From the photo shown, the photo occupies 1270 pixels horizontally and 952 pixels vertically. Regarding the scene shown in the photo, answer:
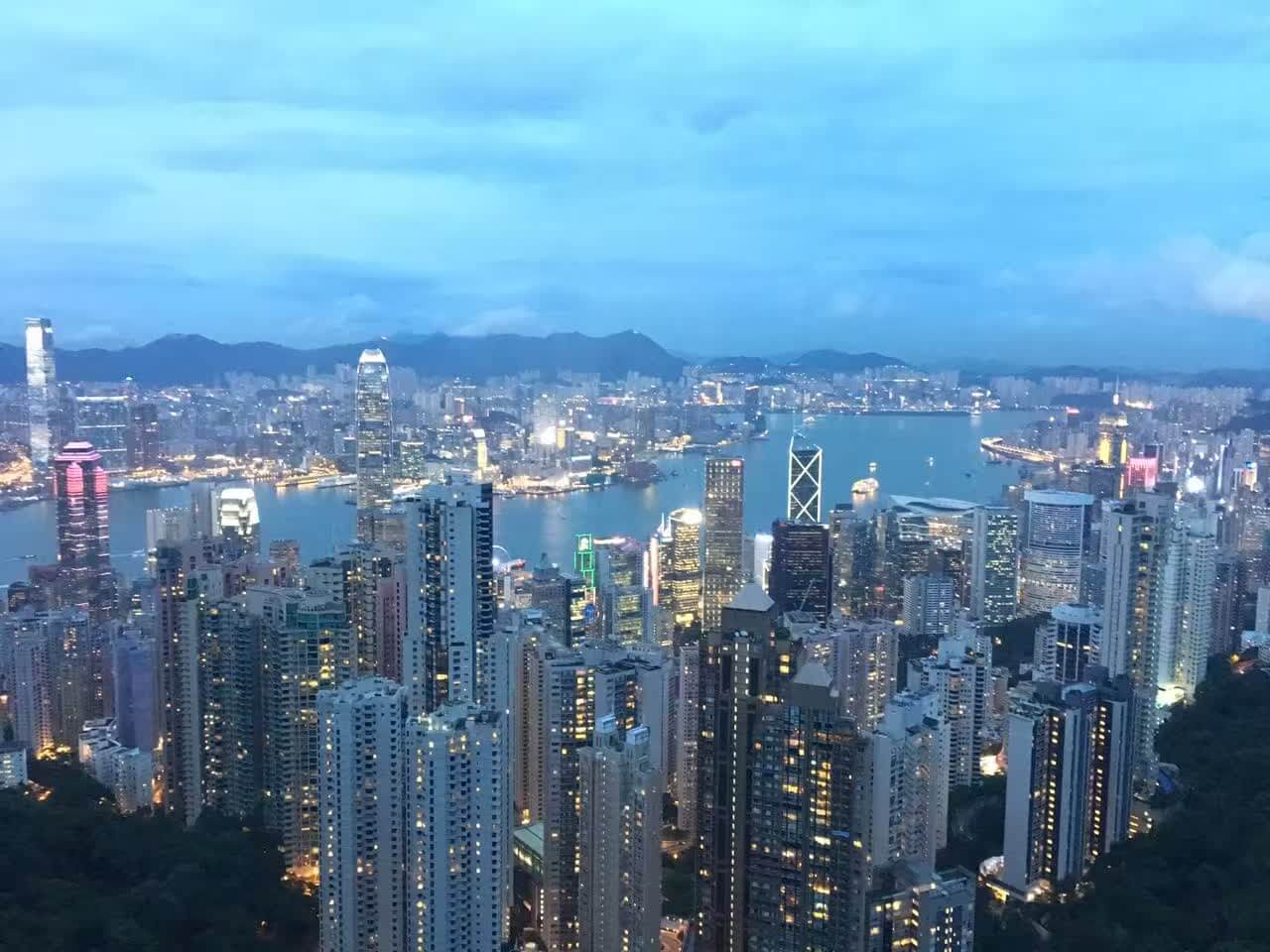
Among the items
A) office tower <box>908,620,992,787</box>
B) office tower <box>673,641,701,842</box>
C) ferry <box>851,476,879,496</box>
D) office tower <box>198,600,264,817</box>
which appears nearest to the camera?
office tower <box>673,641,701,842</box>

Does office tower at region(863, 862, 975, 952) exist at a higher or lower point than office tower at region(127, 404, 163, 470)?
lower

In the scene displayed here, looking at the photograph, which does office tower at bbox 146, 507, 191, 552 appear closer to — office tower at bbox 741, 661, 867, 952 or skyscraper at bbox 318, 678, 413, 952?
skyscraper at bbox 318, 678, 413, 952

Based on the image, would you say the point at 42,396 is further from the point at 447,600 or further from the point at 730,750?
the point at 730,750

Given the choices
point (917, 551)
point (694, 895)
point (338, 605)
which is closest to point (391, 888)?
point (694, 895)

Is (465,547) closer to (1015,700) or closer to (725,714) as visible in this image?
(725,714)

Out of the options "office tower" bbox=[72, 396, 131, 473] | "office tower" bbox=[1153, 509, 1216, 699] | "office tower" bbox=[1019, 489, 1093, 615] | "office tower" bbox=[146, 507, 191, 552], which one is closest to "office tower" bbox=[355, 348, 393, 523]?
"office tower" bbox=[146, 507, 191, 552]

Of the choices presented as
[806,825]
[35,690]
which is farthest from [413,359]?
[806,825]

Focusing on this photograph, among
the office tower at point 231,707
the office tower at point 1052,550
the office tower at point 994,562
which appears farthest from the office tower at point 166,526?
the office tower at point 1052,550
